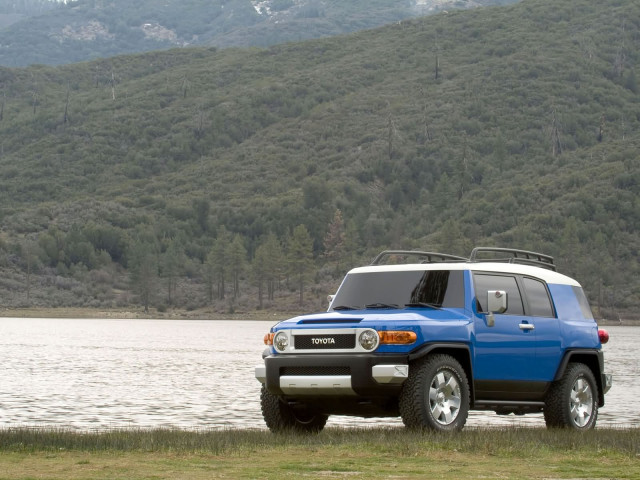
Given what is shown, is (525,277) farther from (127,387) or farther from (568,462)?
(127,387)

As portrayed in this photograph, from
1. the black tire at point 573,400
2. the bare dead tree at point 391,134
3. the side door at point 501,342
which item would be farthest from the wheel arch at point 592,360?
the bare dead tree at point 391,134

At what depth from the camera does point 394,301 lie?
16.1 meters

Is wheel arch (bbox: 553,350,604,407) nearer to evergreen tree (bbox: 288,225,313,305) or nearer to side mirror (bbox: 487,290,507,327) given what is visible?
side mirror (bbox: 487,290,507,327)

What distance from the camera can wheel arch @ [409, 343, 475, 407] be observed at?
14.8 m

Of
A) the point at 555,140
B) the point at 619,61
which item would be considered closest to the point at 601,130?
the point at 555,140

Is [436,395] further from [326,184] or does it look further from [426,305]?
[326,184]

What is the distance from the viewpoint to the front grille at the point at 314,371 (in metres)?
14.7

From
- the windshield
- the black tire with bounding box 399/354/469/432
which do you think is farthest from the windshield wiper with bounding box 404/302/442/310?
the black tire with bounding box 399/354/469/432

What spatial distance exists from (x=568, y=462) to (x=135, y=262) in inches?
4611

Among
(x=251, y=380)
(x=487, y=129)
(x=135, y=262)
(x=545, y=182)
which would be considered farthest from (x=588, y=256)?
(x=251, y=380)

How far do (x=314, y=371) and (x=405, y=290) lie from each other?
1927 millimetres

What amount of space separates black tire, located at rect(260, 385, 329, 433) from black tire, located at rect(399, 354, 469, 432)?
6.09 feet

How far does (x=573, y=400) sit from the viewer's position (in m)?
17.1

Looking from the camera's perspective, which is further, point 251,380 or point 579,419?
point 251,380
